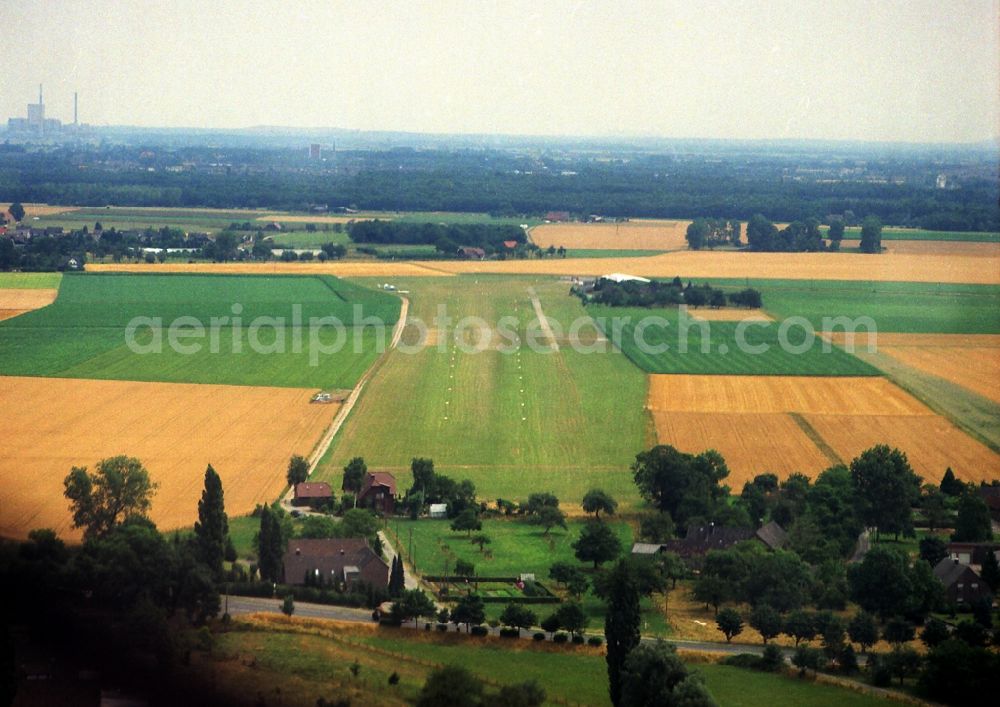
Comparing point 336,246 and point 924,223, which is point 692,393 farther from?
point 924,223

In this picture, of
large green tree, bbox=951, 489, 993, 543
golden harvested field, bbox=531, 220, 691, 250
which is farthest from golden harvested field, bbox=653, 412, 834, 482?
golden harvested field, bbox=531, 220, 691, 250

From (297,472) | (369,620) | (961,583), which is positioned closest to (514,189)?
(297,472)

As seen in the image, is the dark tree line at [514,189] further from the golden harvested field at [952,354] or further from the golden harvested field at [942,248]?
the golden harvested field at [952,354]

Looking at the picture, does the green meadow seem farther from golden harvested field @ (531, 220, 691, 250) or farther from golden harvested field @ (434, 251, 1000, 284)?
golden harvested field @ (531, 220, 691, 250)

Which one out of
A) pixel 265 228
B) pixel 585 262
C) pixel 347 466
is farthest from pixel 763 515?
pixel 265 228

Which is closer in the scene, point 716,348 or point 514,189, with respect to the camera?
point 716,348

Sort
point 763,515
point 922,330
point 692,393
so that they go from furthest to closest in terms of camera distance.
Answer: point 922,330 < point 692,393 < point 763,515

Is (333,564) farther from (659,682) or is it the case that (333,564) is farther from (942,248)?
(942,248)

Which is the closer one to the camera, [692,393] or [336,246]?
[692,393]
